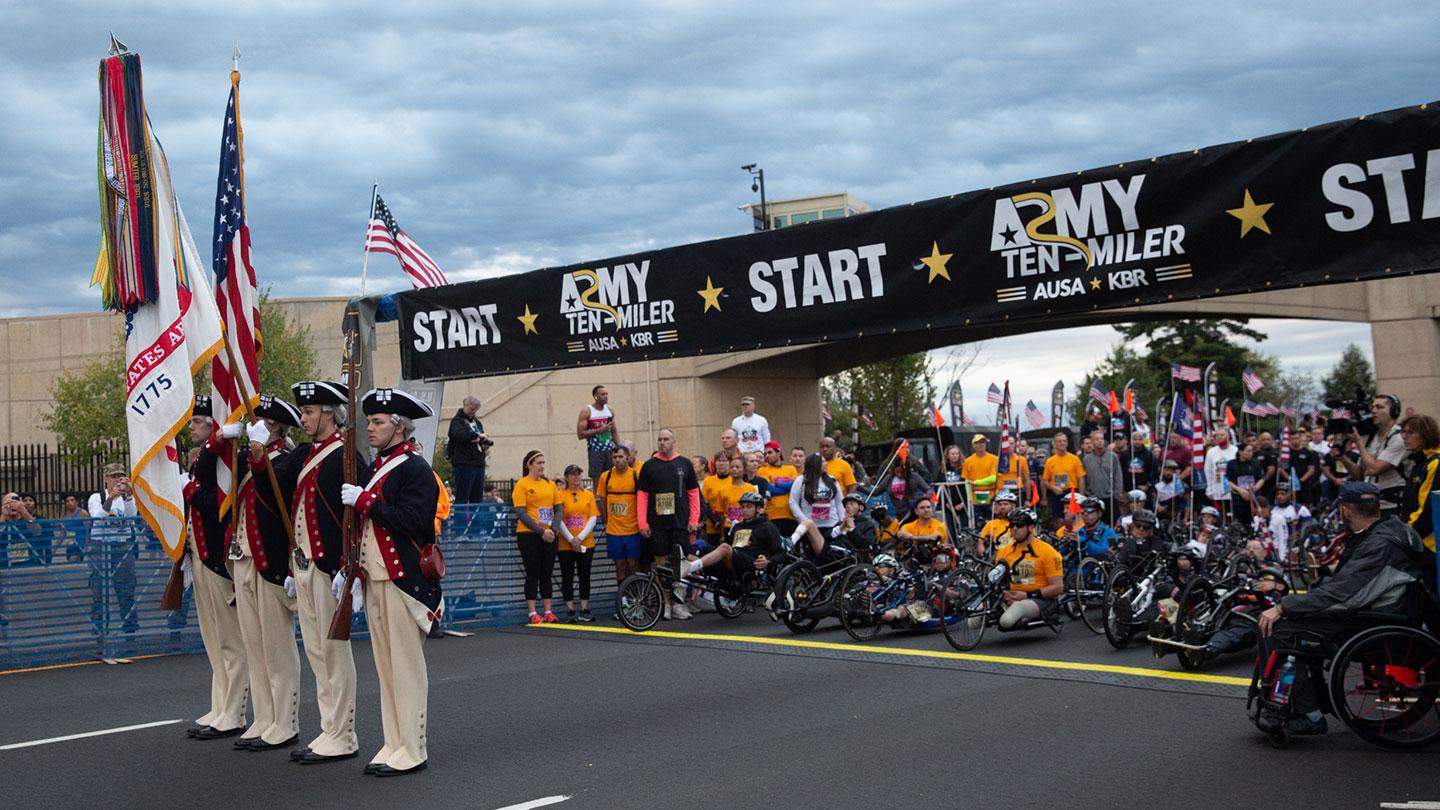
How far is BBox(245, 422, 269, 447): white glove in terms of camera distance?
7902 mm

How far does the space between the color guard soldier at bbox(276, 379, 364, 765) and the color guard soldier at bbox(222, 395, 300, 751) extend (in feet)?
0.85

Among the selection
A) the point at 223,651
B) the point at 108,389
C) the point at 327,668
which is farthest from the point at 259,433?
the point at 108,389

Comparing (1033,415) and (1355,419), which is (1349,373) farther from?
(1355,419)

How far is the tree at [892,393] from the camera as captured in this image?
146ft

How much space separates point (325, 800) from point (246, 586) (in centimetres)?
203

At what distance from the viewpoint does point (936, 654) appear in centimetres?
1123

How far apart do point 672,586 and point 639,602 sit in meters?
0.77

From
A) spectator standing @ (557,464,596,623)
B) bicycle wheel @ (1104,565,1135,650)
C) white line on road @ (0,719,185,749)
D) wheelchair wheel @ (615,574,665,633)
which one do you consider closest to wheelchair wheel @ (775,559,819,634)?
wheelchair wheel @ (615,574,665,633)

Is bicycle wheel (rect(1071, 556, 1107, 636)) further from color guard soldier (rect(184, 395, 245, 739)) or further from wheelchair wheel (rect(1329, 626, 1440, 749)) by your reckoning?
color guard soldier (rect(184, 395, 245, 739))

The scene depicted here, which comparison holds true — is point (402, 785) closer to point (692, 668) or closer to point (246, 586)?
point (246, 586)

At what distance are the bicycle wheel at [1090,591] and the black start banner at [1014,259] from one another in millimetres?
2732

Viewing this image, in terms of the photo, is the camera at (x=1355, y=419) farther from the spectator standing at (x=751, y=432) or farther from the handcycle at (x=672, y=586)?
the spectator standing at (x=751, y=432)

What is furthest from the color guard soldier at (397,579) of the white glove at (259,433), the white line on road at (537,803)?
the white line on road at (537,803)

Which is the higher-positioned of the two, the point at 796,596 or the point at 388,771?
the point at 796,596
